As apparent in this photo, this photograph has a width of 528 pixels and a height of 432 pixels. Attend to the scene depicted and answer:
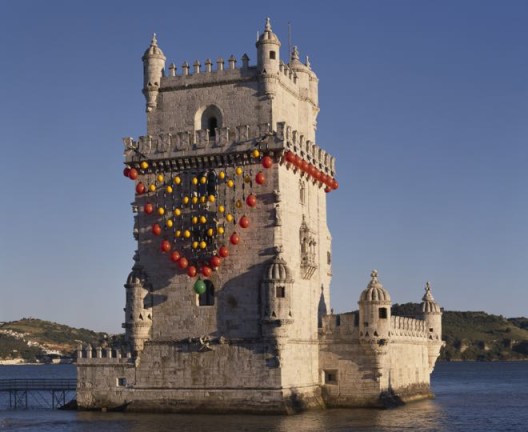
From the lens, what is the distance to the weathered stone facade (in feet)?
210

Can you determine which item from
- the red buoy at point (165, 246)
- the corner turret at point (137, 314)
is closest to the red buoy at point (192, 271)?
the red buoy at point (165, 246)

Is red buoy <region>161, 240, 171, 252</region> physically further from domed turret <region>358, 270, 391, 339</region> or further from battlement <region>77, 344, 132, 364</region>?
domed turret <region>358, 270, 391, 339</region>

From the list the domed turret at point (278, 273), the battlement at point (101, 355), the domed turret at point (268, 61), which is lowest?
the battlement at point (101, 355)

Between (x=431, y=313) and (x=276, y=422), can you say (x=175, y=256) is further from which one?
(x=431, y=313)

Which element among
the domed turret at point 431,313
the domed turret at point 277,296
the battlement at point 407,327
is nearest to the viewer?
the domed turret at point 277,296

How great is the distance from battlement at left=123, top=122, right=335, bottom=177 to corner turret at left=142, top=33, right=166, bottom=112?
2.90 metres

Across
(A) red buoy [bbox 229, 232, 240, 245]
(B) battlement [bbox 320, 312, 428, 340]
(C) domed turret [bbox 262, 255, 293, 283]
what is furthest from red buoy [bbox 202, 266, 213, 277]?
(B) battlement [bbox 320, 312, 428, 340]

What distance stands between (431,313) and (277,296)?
24.1 metres

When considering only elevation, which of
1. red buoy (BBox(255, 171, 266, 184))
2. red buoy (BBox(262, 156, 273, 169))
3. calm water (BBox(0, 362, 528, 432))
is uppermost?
red buoy (BBox(262, 156, 273, 169))

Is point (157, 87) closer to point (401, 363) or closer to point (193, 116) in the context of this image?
point (193, 116)

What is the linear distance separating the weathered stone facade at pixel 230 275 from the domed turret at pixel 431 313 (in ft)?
41.5

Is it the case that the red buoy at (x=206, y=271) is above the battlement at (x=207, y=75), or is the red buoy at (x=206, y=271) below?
below

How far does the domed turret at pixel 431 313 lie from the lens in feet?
271

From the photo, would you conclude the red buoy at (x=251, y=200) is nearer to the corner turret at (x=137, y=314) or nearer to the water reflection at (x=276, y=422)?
the corner turret at (x=137, y=314)
